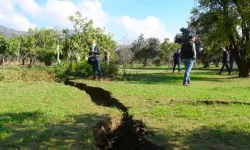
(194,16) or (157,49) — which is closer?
(194,16)

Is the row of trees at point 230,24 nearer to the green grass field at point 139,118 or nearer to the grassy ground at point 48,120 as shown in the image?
the green grass field at point 139,118

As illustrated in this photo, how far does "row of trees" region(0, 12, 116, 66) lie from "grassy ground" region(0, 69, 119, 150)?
19.0 meters

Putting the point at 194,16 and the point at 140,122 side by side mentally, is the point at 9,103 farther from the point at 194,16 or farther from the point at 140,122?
the point at 194,16

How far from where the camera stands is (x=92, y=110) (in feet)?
27.6

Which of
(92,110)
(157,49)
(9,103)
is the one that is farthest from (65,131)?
(157,49)

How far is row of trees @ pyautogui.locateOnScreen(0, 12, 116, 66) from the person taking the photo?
37.4m

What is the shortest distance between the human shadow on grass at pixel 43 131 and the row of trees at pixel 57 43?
21800mm

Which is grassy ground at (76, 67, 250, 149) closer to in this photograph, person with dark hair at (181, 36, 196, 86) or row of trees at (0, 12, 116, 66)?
person with dark hair at (181, 36, 196, 86)

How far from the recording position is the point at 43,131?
596cm

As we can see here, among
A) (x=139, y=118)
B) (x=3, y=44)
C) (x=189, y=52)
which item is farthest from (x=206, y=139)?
(x=3, y=44)

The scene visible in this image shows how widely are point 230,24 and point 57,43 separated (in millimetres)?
32736

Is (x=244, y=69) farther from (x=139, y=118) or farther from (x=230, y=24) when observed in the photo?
(x=139, y=118)

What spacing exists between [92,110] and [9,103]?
8.24ft

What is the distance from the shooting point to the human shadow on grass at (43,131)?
528cm
